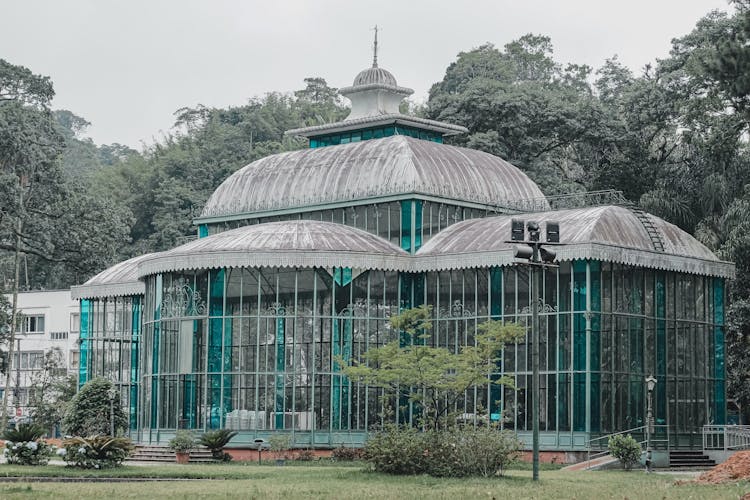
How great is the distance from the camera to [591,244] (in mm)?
49656

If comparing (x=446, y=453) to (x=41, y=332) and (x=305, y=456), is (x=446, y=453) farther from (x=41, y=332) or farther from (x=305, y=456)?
(x=41, y=332)

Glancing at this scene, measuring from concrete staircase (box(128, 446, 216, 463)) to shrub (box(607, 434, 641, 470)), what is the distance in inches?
513

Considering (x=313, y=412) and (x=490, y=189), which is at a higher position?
(x=490, y=189)

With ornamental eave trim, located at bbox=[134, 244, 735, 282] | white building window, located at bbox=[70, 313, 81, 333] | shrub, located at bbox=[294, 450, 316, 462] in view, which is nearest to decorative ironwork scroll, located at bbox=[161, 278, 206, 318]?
ornamental eave trim, located at bbox=[134, 244, 735, 282]

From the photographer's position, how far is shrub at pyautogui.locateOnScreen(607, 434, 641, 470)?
46469 mm

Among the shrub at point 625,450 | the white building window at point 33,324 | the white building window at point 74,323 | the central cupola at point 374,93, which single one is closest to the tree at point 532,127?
the central cupola at point 374,93

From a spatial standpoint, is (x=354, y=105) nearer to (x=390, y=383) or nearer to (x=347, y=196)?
(x=347, y=196)

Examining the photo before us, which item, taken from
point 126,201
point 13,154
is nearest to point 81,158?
point 126,201

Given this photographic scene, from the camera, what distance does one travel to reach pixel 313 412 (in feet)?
174

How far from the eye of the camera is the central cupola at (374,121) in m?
63.1

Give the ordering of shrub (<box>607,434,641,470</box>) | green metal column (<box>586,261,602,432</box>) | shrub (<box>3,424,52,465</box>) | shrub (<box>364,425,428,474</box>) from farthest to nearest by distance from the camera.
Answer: green metal column (<box>586,261,602,432</box>) < shrub (<box>607,434,641,470</box>) < shrub (<box>3,424,52,465</box>) < shrub (<box>364,425,428,474</box>)

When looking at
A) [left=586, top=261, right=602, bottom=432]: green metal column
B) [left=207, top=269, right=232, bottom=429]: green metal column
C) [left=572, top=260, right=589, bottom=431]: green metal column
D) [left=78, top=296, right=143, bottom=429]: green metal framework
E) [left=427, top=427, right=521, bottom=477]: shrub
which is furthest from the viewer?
[left=78, top=296, right=143, bottom=429]: green metal framework

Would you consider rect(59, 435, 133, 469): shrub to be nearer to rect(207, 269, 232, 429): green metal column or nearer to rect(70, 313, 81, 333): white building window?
rect(207, 269, 232, 429): green metal column

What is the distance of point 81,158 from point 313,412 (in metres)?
122
